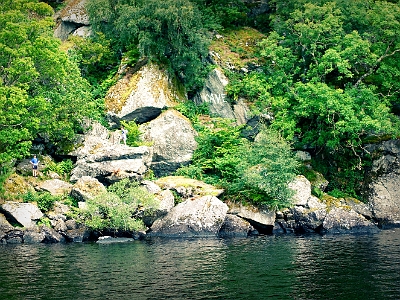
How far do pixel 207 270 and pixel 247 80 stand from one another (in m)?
29.9

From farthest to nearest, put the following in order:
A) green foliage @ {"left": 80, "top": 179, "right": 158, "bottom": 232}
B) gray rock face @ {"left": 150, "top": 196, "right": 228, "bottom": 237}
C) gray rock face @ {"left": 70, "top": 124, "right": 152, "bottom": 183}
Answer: gray rock face @ {"left": 70, "top": 124, "right": 152, "bottom": 183} → gray rock face @ {"left": 150, "top": 196, "right": 228, "bottom": 237} → green foliage @ {"left": 80, "top": 179, "right": 158, "bottom": 232}

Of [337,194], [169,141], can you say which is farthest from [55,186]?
[337,194]

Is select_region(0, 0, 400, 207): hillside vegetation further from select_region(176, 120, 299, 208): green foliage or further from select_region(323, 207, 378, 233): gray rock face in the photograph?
select_region(323, 207, 378, 233): gray rock face

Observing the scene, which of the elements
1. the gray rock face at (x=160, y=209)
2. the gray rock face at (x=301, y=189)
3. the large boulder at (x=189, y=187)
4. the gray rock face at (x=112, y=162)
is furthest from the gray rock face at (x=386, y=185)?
the gray rock face at (x=112, y=162)

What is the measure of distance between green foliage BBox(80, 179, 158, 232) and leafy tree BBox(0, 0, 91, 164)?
8088mm

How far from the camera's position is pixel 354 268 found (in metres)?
21.7

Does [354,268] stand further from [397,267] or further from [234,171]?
[234,171]

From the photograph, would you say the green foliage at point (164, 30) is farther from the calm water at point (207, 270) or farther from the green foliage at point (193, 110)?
the calm water at point (207, 270)

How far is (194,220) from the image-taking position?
3506cm

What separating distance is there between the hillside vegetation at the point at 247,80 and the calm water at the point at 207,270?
967 centimetres

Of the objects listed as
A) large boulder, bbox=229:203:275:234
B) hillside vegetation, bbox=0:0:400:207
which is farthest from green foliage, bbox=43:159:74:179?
large boulder, bbox=229:203:275:234

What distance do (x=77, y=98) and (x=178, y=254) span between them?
22011 mm

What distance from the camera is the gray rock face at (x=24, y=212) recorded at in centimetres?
3372

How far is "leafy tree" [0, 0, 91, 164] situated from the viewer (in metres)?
36.1
